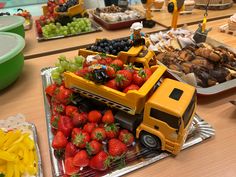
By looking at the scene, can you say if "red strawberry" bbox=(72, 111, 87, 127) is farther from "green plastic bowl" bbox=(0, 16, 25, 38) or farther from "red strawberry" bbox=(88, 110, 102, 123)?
"green plastic bowl" bbox=(0, 16, 25, 38)

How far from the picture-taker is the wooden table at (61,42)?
1.17 m

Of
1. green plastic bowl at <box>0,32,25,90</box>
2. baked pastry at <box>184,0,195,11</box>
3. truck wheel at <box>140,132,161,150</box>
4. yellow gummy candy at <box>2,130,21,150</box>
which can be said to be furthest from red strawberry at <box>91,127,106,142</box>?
baked pastry at <box>184,0,195,11</box>

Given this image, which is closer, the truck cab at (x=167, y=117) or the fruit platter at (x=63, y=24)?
the truck cab at (x=167, y=117)

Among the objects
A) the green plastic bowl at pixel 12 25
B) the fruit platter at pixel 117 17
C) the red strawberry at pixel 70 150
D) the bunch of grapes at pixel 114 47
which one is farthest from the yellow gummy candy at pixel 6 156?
the fruit platter at pixel 117 17

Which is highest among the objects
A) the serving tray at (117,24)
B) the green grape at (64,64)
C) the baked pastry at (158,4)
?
the baked pastry at (158,4)

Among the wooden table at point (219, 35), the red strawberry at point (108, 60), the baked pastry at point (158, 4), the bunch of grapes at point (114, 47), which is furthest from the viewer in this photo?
the baked pastry at point (158, 4)

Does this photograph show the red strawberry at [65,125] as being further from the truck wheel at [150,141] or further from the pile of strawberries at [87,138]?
the truck wheel at [150,141]

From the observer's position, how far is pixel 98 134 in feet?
1.85

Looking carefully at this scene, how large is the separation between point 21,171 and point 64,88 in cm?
27

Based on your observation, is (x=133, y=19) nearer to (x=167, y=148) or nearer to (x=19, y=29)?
(x=19, y=29)

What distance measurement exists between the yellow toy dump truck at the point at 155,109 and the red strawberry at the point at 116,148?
0.05 meters

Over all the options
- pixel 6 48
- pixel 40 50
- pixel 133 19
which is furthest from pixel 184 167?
pixel 133 19

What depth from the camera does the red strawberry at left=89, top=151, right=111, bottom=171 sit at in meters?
0.53

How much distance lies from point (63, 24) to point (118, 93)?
938mm
